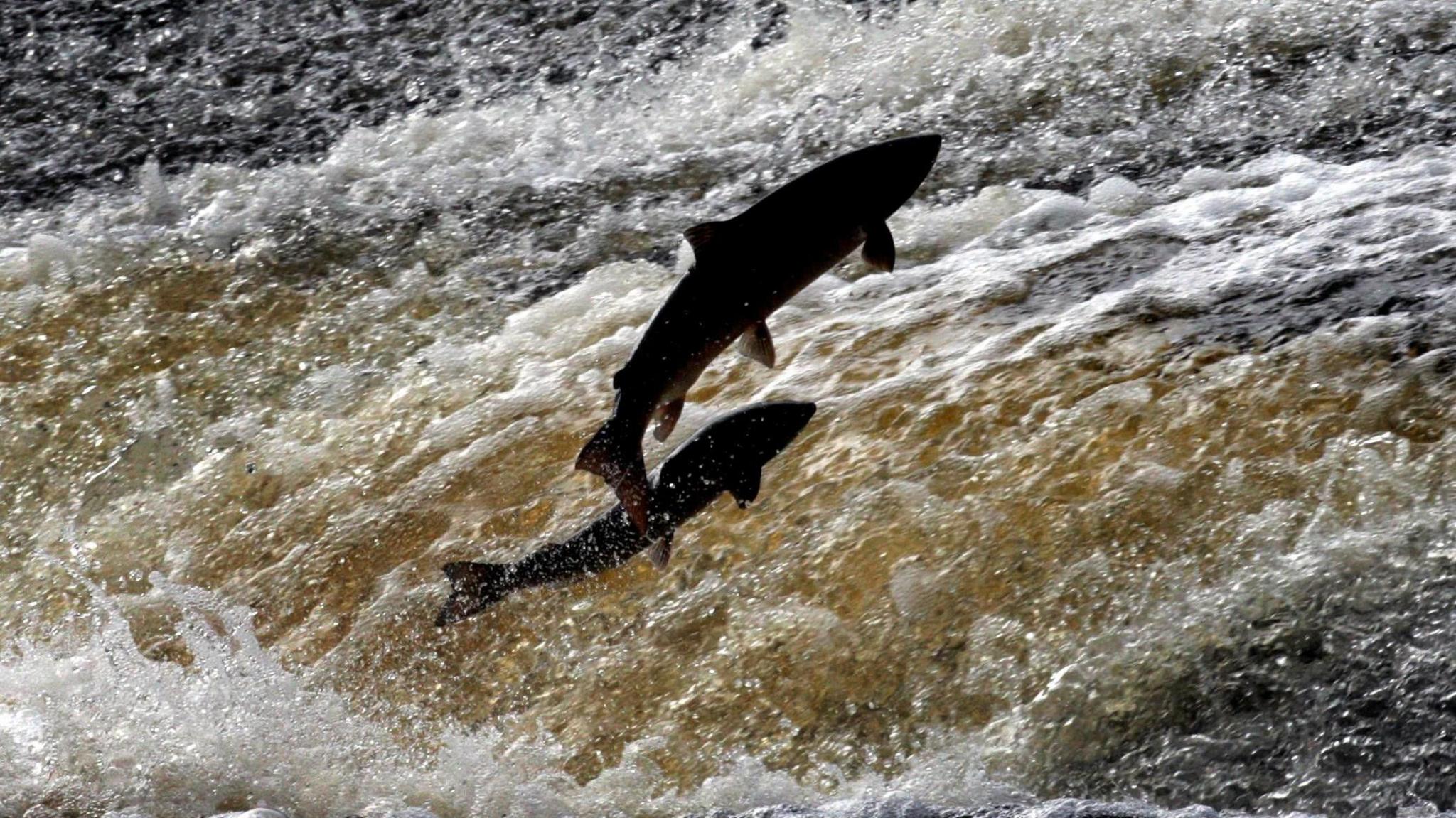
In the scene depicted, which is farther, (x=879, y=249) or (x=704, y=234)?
(x=879, y=249)

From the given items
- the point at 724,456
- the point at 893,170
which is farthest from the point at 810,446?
the point at 893,170

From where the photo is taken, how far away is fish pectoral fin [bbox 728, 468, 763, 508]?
2.46m

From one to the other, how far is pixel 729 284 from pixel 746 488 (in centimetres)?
36

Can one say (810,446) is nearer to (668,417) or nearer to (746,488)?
(746,488)

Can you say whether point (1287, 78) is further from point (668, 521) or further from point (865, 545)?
point (668, 521)

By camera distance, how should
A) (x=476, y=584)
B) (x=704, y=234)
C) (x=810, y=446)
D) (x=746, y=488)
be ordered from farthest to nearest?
(x=810, y=446), (x=476, y=584), (x=746, y=488), (x=704, y=234)

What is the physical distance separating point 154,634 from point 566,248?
1.53 m

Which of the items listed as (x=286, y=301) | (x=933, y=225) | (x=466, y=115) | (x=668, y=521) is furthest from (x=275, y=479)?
(x=466, y=115)

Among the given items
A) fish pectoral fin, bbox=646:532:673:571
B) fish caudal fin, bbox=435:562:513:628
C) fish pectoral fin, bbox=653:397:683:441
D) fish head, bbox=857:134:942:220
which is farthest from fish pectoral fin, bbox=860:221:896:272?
fish caudal fin, bbox=435:562:513:628

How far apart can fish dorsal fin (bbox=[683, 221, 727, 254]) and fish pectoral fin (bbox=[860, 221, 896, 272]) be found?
235 millimetres

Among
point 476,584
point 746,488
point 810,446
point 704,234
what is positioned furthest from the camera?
point 810,446

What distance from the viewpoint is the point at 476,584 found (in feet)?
9.13

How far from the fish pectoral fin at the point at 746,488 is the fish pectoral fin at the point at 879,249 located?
353 millimetres

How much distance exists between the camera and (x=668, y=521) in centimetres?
254
